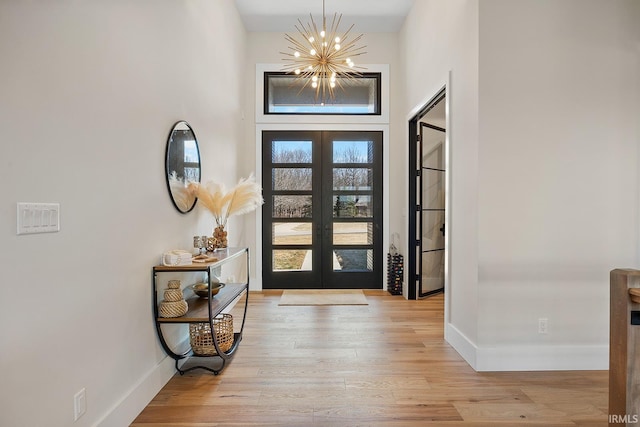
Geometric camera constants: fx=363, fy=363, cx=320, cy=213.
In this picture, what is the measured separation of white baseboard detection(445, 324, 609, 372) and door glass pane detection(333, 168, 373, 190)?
326 centimetres

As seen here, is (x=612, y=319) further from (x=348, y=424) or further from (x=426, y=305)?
(x=426, y=305)

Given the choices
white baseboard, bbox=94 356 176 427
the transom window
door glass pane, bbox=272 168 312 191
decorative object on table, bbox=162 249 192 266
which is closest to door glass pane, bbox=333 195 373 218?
door glass pane, bbox=272 168 312 191

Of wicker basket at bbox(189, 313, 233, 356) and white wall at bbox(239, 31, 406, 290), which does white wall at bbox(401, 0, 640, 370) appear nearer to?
wicker basket at bbox(189, 313, 233, 356)

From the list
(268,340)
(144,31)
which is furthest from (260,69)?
(268,340)

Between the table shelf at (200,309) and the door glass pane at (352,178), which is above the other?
the door glass pane at (352,178)

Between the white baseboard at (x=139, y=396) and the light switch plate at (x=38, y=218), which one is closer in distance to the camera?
the light switch plate at (x=38, y=218)

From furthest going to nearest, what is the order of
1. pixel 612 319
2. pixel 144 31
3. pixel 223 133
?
pixel 223 133, pixel 144 31, pixel 612 319

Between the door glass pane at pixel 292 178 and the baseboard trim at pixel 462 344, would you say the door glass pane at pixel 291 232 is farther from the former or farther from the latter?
the baseboard trim at pixel 462 344

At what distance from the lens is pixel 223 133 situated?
4.27 metres

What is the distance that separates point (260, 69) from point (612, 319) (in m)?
5.35

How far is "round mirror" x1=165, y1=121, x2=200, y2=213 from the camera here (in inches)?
107

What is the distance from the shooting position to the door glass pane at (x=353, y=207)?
223 inches

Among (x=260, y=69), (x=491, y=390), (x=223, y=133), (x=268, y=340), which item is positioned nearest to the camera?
(x=491, y=390)

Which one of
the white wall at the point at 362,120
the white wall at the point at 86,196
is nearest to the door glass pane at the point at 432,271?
the white wall at the point at 362,120
